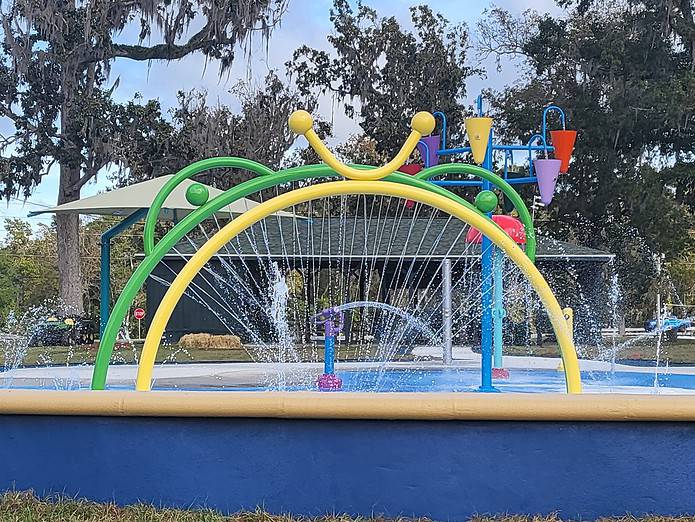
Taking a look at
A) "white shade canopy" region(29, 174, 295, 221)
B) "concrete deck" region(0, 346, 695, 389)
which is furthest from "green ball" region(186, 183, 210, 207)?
"white shade canopy" region(29, 174, 295, 221)

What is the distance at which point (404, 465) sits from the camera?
13.1 feet

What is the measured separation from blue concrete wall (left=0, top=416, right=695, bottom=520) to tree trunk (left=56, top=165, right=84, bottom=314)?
2035 cm

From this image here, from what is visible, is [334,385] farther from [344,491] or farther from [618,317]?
[618,317]

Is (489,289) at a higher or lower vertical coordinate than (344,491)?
higher

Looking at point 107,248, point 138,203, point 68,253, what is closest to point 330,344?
point 138,203

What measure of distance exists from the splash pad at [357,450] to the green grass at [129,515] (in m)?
0.04

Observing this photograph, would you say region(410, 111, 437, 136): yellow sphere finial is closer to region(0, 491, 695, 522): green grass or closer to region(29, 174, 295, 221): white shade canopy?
region(0, 491, 695, 522): green grass

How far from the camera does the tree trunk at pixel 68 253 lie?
78.0 feet

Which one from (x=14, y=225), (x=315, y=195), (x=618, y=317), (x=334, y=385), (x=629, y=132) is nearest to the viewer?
(x=315, y=195)

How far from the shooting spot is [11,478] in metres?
4.26

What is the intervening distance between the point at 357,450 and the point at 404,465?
0.70 feet

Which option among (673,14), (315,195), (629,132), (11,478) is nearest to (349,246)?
(629,132)

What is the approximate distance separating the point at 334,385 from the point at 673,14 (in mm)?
19384

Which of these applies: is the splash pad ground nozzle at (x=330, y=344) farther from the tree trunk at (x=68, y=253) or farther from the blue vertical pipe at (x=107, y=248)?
the tree trunk at (x=68, y=253)
